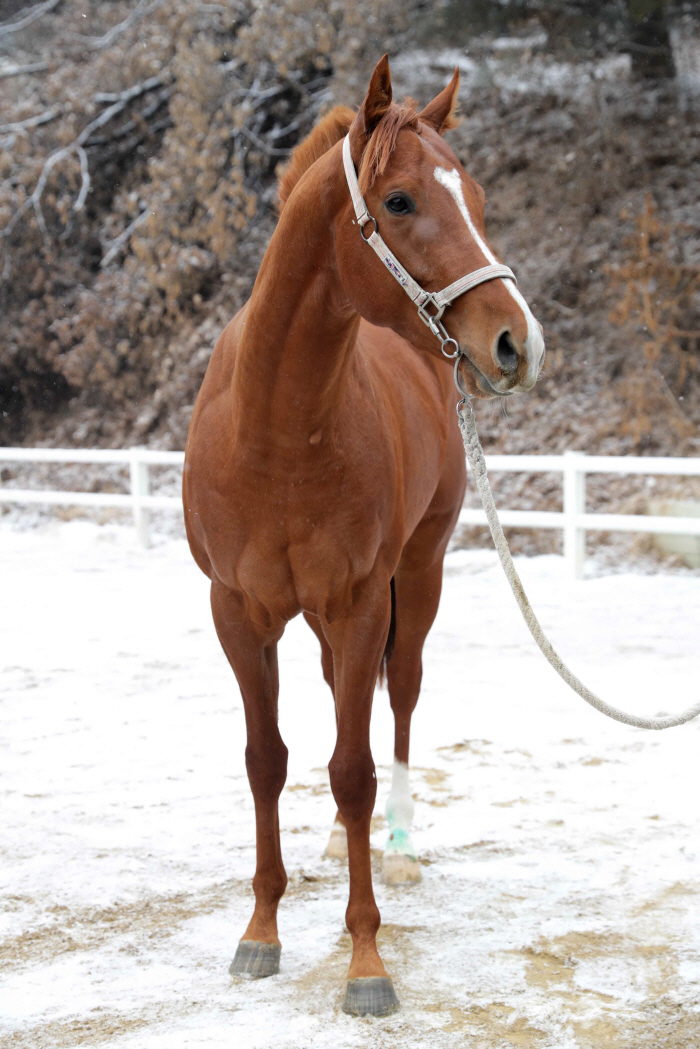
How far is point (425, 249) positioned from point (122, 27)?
1383cm

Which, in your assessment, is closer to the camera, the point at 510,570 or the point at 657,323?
A: the point at 510,570

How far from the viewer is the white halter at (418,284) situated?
77.0 inches

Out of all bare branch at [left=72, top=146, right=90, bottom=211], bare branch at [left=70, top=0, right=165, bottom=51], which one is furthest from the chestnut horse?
bare branch at [left=70, top=0, right=165, bottom=51]

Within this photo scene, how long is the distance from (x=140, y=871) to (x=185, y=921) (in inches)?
14.1

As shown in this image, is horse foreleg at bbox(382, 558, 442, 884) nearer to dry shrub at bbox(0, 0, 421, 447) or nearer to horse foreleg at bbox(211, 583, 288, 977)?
horse foreleg at bbox(211, 583, 288, 977)

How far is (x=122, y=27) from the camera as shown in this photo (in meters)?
13.9

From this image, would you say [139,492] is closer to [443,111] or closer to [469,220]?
[443,111]

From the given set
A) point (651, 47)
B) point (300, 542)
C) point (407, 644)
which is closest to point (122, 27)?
point (651, 47)

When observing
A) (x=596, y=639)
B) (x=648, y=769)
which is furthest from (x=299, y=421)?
(x=596, y=639)

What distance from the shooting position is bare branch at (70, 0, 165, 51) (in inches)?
546

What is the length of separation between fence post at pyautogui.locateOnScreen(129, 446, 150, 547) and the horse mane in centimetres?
747

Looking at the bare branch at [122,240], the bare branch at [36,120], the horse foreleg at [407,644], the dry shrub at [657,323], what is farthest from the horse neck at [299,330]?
the bare branch at [36,120]

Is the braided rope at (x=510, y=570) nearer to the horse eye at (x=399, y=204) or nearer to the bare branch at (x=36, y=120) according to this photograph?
the horse eye at (x=399, y=204)

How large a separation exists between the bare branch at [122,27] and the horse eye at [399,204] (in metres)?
13.6
